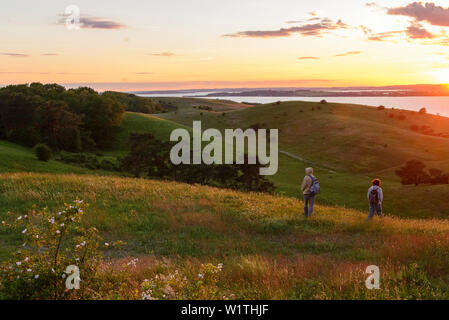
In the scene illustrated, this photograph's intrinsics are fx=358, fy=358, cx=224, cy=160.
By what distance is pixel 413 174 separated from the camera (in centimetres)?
5431

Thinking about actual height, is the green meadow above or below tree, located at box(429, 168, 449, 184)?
above

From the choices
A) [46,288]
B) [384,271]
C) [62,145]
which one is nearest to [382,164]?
[62,145]

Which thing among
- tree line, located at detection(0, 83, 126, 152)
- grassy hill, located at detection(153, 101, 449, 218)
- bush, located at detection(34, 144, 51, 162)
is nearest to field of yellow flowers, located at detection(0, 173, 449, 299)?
bush, located at detection(34, 144, 51, 162)

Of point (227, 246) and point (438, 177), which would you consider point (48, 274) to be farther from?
point (438, 177)

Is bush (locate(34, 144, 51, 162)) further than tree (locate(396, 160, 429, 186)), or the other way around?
tree (locate(396, 160, 429, 186))

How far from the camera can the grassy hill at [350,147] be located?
43.2 metres

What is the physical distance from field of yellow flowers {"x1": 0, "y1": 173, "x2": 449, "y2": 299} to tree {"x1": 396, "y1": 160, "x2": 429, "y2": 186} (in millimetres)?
37899

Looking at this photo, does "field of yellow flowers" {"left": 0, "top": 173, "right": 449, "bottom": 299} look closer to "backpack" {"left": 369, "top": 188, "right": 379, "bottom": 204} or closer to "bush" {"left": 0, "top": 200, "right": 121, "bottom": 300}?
"bush" {"left": 0, "top": 200, "right": 121, "bottom": 300}

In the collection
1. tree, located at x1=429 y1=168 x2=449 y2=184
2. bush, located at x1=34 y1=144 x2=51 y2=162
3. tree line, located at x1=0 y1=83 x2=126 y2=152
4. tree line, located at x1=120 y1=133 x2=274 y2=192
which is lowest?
tree, located at x1=429 y1=168 x2=449 y2=184

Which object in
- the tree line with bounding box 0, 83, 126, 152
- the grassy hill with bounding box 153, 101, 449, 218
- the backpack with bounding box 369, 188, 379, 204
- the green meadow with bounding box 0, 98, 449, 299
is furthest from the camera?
the tree line with bounding box 0, 83, 126, 152

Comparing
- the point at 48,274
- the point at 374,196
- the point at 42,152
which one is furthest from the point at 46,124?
the point at 48,274

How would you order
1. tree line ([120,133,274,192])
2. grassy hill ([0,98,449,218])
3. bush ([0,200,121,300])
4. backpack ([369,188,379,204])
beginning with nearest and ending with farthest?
bush ([0,200,121,300])
backpack ([369,188,379,204])
grassy hill ([0,98,449,218])
tree line ([120,133,274,192])

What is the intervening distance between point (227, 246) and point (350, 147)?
71743 millimetres

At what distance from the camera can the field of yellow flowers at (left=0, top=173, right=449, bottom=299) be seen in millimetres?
7910
